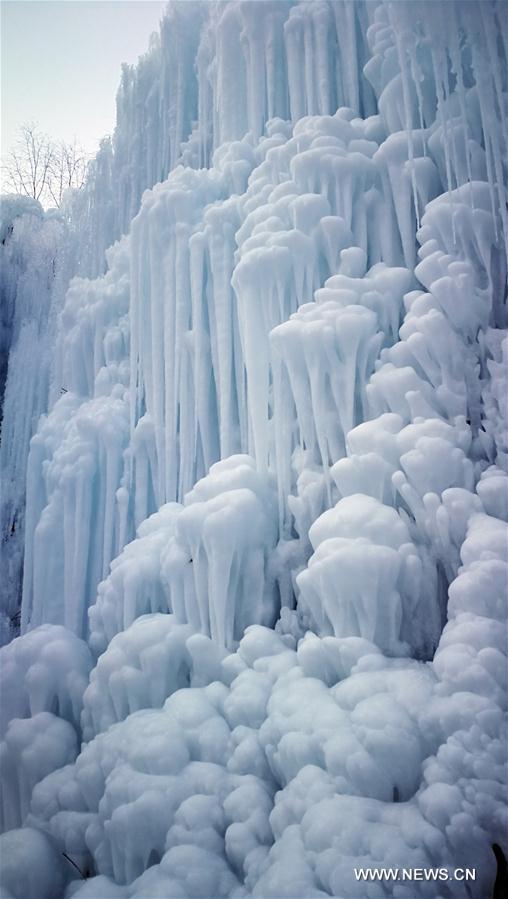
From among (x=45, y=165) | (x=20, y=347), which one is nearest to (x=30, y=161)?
(x=45, y=165)

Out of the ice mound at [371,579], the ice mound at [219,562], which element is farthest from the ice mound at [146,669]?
the ice mound at [371,579]

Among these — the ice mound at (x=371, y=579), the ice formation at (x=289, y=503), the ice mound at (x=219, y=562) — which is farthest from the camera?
the ice mound at (x=219, y=562)

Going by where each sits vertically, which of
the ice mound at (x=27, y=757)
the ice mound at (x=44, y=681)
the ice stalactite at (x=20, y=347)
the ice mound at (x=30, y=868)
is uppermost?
the ice stalactite at (x=20, y=347)

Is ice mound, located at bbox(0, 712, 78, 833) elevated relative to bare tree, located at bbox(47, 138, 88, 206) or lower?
lower

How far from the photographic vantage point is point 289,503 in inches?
149

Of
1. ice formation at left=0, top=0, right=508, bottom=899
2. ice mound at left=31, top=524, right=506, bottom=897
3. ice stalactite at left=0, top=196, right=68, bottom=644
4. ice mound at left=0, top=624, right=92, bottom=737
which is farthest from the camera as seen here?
ice stalactite at left=0, top=196, right=68, bottom=644

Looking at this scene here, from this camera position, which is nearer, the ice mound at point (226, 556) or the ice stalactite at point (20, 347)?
the ice mound at point (226, 556)

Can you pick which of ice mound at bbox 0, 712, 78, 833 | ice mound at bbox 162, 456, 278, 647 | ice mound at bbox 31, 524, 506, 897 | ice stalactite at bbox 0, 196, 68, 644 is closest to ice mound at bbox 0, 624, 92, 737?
ice mound at bbox 0, 712, 78, 833

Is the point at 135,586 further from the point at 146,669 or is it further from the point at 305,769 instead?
the point at 305,769

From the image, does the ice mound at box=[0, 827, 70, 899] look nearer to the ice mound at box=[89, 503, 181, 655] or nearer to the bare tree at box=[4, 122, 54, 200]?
the ice mound at box=[89, 503, 181, 655]

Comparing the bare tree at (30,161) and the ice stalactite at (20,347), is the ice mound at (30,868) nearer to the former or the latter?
the ice stalactite at (20,347)

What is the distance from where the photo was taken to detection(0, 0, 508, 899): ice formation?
2.58 metres

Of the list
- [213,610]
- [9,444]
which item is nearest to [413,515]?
[213,610]

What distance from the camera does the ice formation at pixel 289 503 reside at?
258cm
